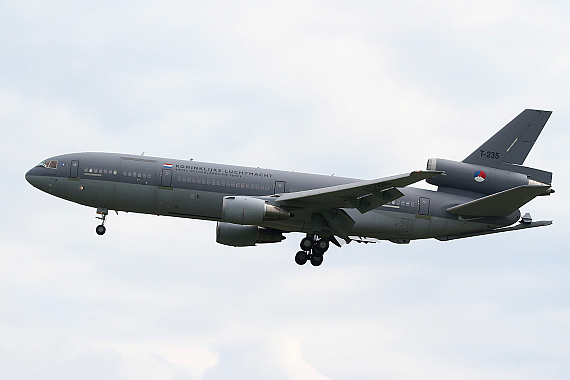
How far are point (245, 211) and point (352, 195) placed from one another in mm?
5268

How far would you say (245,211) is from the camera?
3791 centimetres

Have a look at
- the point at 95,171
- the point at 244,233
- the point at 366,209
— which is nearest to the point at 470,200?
the point at 366,209

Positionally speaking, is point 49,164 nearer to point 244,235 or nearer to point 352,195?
point 244,235

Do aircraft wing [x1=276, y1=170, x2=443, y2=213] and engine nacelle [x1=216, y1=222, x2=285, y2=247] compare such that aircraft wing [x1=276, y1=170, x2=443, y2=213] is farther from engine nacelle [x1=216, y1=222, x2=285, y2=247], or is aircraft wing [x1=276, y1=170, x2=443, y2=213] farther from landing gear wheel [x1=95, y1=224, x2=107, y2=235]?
landing gear wheel [x1=95, y1=224, x2=107, y2=235]

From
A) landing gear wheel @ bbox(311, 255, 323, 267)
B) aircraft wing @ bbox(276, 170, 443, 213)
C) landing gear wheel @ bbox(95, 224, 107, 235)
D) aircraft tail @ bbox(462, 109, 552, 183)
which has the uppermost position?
aircraft tail @ bbox(462, 109, 552, 183)

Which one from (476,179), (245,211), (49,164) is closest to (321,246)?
(245,211)

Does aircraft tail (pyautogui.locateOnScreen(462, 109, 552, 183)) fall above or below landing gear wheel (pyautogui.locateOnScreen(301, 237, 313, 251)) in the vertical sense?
above

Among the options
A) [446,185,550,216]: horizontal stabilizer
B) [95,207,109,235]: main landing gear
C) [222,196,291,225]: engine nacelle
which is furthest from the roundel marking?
[95,207,109,235]: main landing gear

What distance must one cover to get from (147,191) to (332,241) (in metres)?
10.6

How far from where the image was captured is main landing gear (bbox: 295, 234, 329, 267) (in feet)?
139

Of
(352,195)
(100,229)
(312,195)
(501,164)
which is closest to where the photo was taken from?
(312,195)

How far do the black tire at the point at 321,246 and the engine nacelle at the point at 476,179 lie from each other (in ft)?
21.8

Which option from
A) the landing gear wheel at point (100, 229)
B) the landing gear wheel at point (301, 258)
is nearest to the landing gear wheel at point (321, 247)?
the landing gear wheel at point (301, 258)

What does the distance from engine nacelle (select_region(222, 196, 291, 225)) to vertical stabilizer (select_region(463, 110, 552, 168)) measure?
12396mm
